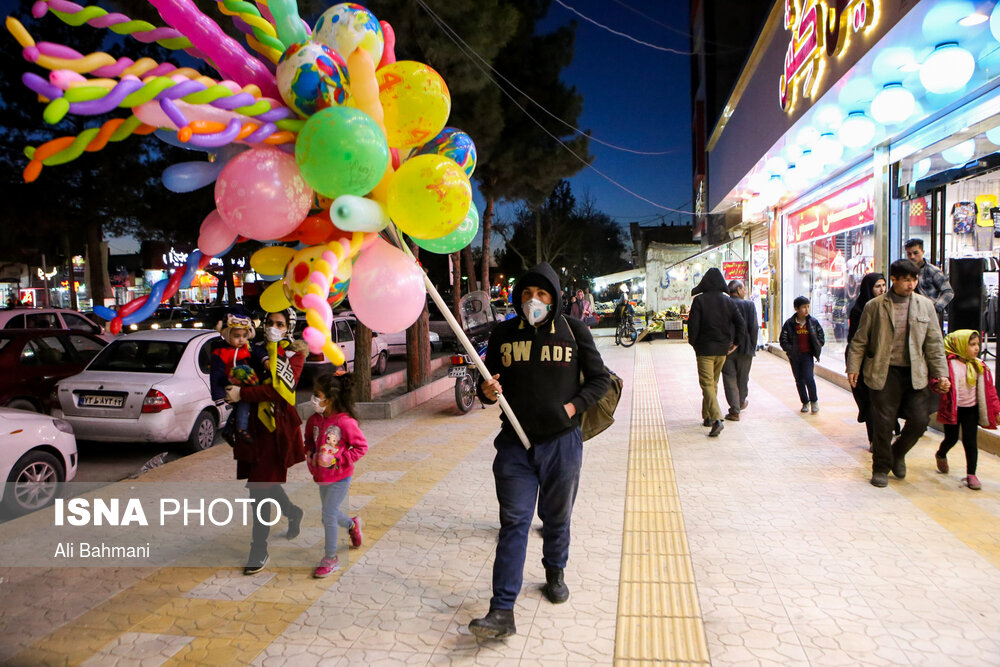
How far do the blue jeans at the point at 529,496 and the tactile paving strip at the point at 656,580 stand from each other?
51 cm

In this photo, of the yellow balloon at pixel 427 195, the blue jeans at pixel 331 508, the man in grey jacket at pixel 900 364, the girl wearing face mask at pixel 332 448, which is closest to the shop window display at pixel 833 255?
the man in grey jacket at pixel 900 364

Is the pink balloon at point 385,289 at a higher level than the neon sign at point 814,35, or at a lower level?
lower

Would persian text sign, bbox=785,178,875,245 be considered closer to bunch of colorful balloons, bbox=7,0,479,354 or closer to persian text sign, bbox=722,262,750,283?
persian text sign, bbox=722,262,750,283

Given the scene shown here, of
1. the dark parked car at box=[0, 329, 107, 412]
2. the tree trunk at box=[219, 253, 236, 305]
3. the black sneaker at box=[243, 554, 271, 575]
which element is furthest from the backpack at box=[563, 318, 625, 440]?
the tree trunk at box=[219, 253, 236, 305]

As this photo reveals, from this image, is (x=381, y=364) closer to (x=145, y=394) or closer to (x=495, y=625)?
(x=145, y=394)

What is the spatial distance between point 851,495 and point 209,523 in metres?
5.15

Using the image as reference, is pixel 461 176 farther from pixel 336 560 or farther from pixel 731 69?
pixel 731 69

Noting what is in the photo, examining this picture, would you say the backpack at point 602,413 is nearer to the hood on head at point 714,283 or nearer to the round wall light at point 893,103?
the hood on head at point 714,283

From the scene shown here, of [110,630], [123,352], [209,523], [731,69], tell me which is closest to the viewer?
[110,630]

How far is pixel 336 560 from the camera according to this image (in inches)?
160

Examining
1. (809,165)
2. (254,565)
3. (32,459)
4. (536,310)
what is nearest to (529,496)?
(536,310)

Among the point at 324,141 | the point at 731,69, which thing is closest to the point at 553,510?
the point at 324,141

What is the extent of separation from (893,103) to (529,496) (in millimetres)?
6664

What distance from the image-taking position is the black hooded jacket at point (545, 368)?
11.4 feet
